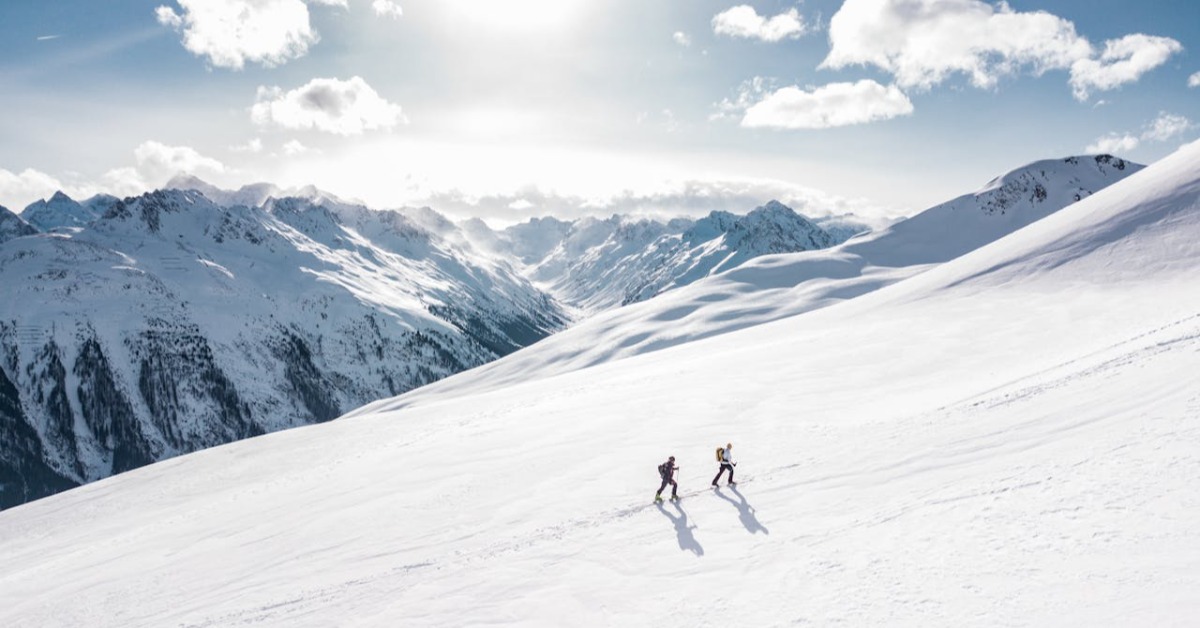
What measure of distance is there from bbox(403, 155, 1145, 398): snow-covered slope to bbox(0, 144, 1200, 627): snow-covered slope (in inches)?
2077

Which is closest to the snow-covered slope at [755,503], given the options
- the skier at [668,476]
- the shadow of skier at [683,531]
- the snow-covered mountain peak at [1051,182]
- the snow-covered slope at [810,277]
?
the shadow of skier at [683,531]

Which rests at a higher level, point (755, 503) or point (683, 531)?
point (683, 531)

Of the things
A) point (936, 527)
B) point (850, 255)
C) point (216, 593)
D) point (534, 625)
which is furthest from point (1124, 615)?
point (850, 255)

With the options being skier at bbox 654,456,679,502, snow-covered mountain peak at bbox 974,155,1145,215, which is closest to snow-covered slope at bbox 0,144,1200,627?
skier at bbox 654,456,679,502

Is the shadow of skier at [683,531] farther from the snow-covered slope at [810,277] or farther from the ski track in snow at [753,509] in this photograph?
the snow-covered slope at [810,277]

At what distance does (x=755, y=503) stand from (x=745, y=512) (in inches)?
23.5

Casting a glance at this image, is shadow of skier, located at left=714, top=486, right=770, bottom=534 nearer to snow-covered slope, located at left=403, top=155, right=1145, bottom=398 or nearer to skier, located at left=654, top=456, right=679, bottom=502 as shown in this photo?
skier, located at left=654, top=456, right=679, bottom=502

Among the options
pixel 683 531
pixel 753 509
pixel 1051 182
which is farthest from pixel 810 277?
pixel 683 531

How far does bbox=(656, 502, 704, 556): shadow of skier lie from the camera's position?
15.2m

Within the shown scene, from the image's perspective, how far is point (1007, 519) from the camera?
1278 cm

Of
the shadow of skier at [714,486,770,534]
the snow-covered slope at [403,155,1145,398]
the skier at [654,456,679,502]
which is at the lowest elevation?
the shadow of skier at [714,486,770,534]

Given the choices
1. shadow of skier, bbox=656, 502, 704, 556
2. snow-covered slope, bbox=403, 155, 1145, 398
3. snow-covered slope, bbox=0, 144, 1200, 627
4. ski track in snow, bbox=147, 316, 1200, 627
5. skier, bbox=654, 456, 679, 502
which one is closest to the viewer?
snow-covered slope, bbox=0, 144, 1200, 627

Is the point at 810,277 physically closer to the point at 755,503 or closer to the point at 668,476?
the point at 668,476

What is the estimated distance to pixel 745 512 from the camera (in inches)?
659
